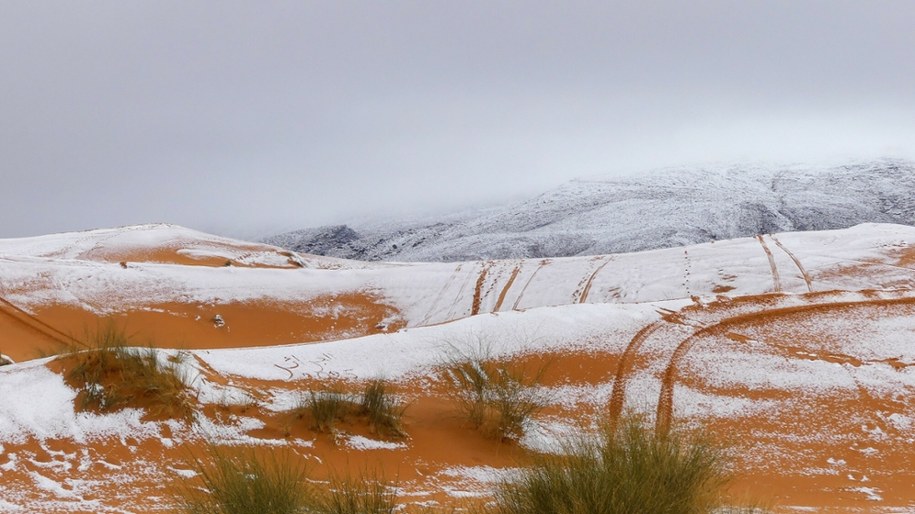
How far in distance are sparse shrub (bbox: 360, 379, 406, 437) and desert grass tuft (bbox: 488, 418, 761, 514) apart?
2691mm

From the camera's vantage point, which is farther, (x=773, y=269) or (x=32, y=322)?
(x=773, y=269)

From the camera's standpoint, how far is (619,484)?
156 inches

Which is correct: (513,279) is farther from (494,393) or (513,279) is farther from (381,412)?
(381,412)

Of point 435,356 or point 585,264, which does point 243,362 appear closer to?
point 435,356

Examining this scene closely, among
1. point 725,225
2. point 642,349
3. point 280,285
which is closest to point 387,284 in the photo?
point 280,285

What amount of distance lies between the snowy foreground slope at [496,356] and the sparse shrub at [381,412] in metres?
0.17

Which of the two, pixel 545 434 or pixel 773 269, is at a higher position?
pixel 773 269

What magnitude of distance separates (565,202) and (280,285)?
9082 cm

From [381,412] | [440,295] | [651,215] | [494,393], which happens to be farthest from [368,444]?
[651,215]

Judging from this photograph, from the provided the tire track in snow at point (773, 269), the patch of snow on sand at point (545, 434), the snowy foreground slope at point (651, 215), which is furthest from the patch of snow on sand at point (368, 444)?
the snowy foreground slope at point (651, 215)

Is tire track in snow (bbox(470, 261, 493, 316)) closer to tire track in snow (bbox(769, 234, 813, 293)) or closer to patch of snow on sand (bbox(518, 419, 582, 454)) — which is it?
tire track in snow (bbox(769, 234, 813, 293))

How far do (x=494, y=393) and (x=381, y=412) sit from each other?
152cm

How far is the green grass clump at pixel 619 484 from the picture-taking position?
12.8ft

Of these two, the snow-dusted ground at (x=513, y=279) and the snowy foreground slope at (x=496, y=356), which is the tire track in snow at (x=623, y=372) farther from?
the snow-dusted ground at (x=513, y=279)
